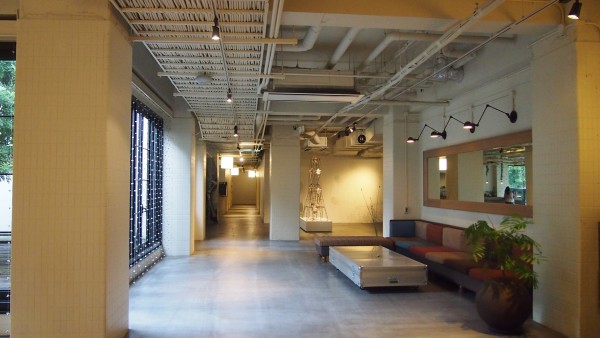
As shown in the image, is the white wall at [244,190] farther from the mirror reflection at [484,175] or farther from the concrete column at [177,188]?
the mirror reflection at [484,175]

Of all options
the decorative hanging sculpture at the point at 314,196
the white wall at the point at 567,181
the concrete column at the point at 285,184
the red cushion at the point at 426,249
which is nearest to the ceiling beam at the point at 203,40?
the white wall at the point at 567,181

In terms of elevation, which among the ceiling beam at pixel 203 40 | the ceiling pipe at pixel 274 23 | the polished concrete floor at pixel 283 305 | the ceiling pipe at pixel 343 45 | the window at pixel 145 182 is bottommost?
the polished concrete floor at pixel 283 305

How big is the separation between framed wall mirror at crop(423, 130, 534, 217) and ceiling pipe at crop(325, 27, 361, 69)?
2711mm

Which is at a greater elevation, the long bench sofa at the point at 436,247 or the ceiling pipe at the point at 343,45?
the ceiling pipe at the point at 343,45

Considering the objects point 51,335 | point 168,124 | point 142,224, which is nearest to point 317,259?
point 142,224

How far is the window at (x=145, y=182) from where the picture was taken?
6.71 metres

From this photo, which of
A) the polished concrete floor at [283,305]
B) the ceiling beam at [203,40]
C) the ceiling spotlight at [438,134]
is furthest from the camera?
the ceiling spotlight at [438,134]

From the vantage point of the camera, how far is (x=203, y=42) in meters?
4.34

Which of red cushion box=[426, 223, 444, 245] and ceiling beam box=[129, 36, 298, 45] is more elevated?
ceiling beam box=[129, 36, 298, 45]

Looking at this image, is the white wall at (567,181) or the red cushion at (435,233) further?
the red cushion at (435,233)

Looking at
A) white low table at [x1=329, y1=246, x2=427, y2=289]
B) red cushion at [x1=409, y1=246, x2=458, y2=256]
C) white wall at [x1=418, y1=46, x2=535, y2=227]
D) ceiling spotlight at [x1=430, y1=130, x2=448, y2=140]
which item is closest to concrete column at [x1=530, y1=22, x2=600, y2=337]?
white wall at [x1=418, y1=46, x2=535, y2=227]

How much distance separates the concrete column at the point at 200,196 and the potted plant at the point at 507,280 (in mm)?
8341

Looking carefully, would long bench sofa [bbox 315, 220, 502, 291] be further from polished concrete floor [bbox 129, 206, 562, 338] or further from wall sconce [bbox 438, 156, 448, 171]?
wall sconce [bbox 438, 156, 448, 171]

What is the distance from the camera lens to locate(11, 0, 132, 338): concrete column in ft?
11.6
